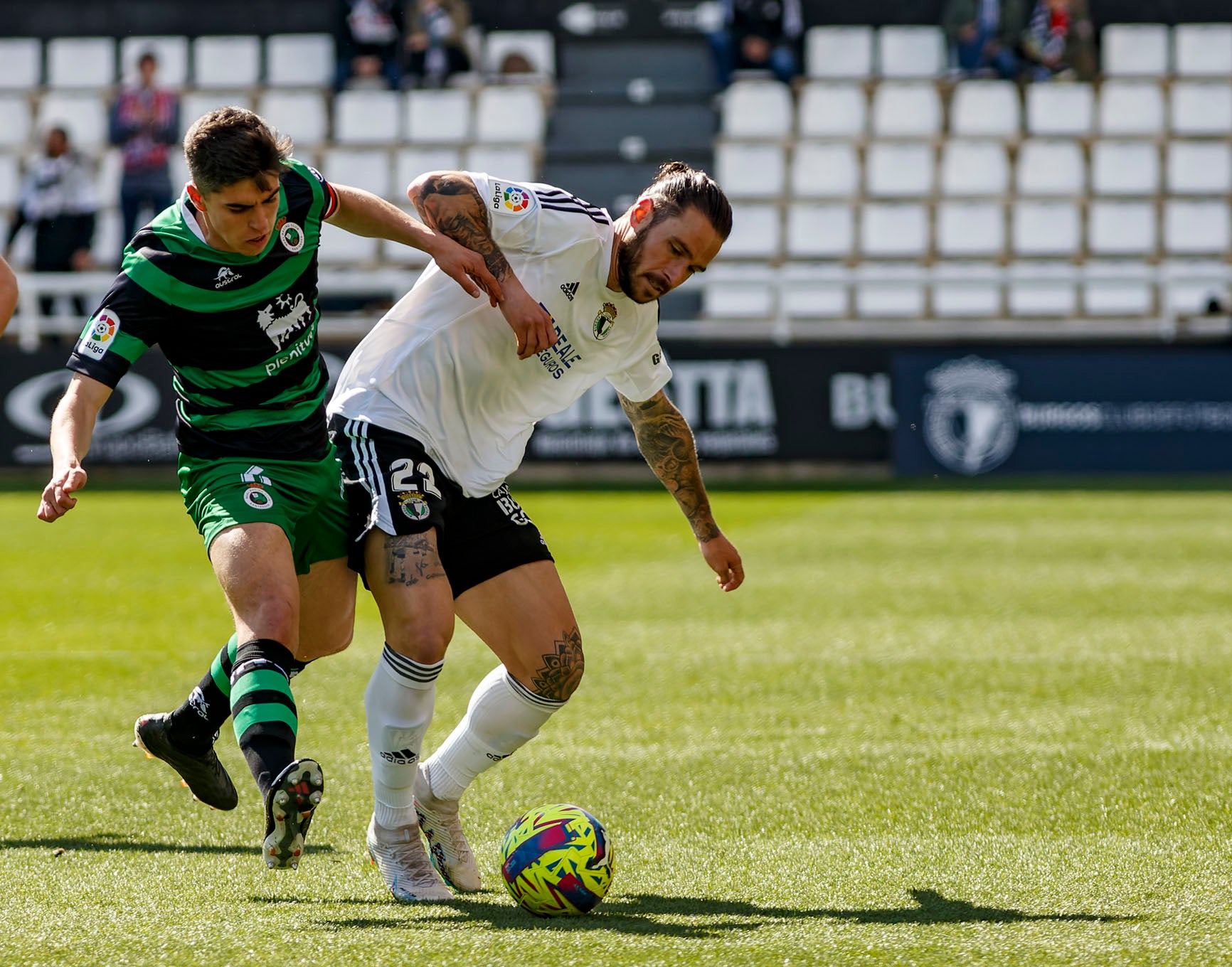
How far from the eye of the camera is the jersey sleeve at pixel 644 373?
452cm

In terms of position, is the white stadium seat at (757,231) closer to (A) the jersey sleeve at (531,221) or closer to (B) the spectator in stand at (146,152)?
(B) the spectator in stand at (146,152)

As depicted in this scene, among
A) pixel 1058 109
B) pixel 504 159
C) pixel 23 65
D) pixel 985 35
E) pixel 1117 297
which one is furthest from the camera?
pixel 23 65

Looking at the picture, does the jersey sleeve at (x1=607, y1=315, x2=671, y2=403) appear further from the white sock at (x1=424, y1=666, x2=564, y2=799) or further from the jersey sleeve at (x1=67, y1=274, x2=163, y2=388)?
the jersey sleeve at (x1=67, y1=274, x2=163, y2=388)

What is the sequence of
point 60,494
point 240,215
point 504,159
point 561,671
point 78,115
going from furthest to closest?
point 78,115 → point 504,159 → point 561,671 → point 240,215 → point 60,494

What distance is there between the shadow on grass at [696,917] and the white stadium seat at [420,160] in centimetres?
1721

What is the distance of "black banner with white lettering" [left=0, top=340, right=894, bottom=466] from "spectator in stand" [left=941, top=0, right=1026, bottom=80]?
7.06 meters

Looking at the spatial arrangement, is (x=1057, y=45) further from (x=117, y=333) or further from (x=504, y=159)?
(x=117, y=333)

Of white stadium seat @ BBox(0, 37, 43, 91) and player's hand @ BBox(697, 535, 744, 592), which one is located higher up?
white stadium seat @ BBox(0, 37, 43, 91)

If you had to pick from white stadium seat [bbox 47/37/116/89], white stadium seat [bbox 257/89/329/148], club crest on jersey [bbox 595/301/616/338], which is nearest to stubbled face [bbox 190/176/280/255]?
club crest on jersey [bbox 595/301/616/338]

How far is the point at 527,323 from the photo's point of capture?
4004 millimetres

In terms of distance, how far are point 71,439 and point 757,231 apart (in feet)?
54.5

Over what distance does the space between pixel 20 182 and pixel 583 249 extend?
18333 millimetres

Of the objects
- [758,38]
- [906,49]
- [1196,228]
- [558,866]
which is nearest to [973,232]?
[1196,228]

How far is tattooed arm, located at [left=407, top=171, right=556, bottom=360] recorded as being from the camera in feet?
13.2
